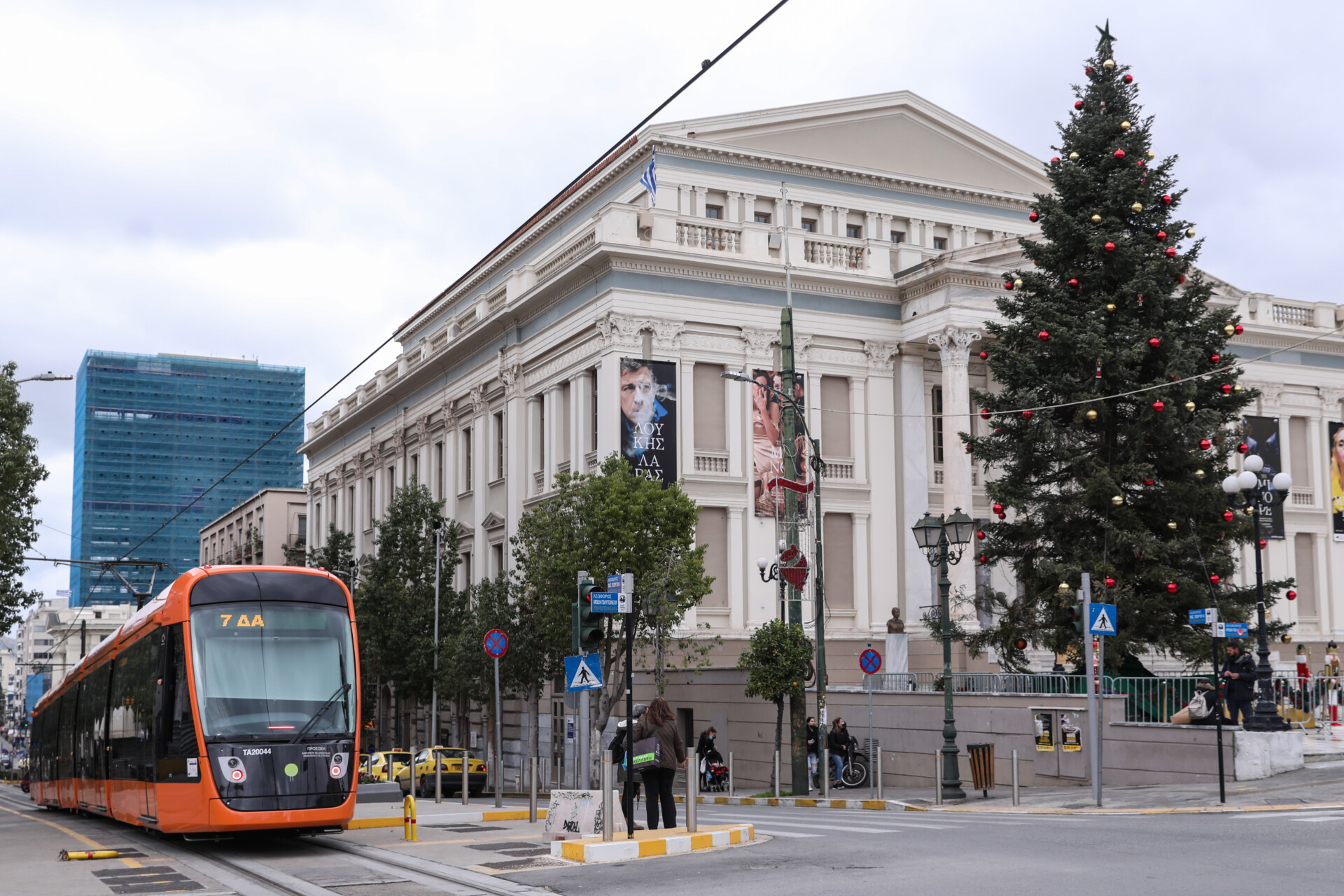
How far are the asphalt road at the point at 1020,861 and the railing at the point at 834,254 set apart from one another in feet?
91.5

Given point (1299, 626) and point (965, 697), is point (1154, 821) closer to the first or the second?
point (965, 697)

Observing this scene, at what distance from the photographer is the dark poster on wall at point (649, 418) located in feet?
131

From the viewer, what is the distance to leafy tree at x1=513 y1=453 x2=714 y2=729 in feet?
111

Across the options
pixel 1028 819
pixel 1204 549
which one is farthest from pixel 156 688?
pixel 1204 549

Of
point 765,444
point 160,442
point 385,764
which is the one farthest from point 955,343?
point 160,442

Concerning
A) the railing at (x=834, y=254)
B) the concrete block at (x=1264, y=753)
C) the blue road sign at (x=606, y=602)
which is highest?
the railing at (x=834, y=254)

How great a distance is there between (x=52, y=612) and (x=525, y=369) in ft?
489

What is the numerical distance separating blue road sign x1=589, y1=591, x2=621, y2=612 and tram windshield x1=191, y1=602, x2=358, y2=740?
3217 millimetres

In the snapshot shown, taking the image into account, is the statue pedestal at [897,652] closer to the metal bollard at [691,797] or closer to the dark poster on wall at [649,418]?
the dark poster on wall at [649,418]

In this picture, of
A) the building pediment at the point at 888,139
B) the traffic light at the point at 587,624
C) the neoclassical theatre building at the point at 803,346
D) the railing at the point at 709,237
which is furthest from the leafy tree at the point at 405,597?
the traffic light at the point at 587,624

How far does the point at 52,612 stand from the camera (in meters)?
176

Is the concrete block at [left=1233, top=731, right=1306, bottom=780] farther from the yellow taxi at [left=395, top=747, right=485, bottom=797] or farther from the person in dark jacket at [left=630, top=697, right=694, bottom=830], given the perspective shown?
the yellow taxi at [left=395, top=747, right=485, bottom=797]

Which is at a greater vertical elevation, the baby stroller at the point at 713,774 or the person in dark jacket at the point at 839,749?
the person in dark jacket at the point at 839,749

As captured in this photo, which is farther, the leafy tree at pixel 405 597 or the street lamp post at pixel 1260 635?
the leafy tree at pixel 405 597
